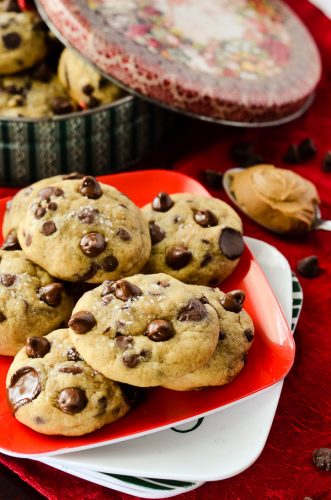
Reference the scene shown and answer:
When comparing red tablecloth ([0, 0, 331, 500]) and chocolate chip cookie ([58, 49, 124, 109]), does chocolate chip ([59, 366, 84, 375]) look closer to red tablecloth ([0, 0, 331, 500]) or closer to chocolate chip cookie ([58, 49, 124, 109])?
red tablecloth ([0, 0, 331, 500])

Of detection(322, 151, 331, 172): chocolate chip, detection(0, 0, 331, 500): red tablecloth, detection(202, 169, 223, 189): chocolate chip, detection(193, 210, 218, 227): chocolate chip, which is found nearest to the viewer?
detection(0, 0, 331, 500): red tablecloth

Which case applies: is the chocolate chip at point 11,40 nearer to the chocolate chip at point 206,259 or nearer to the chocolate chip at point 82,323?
the chocolate chip at point 206,259

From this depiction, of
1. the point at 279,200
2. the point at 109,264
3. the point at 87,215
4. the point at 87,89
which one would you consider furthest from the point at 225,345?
the point at 87,89

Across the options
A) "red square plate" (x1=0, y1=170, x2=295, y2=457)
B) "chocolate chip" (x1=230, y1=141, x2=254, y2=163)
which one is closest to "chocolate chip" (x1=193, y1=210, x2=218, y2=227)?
"red square plate" (x1=0, y1=170, x2=295, y2=457)

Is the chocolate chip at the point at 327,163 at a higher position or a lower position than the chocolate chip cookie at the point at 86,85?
lower

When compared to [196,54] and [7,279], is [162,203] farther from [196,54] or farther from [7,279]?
[196,54]

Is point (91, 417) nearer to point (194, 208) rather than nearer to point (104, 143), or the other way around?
point (194, 208)

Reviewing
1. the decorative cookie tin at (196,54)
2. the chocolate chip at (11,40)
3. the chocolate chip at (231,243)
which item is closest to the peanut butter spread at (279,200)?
the decorative cookie tin at (196,54)

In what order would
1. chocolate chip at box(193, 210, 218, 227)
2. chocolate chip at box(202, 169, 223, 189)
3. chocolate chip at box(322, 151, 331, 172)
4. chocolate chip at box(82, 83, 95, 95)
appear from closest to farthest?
chocolate chip at box(193, 210, 218, 227)
chocolate chip at box(82, 83, 95, 95)
chocolate chip at box(202, 169, 223, 189)
chocolate chip at box(322, 151, 331, 172)

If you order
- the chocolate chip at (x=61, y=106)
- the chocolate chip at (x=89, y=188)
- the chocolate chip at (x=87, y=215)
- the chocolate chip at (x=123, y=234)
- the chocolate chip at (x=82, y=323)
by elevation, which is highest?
the chocolate chip at (x=89, y=188)
